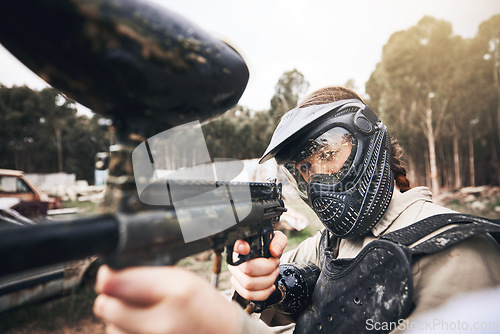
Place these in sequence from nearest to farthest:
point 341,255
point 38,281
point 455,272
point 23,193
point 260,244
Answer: point 455,272 < point 260,244 < point 341,255 < point 38,281 < point 23,193

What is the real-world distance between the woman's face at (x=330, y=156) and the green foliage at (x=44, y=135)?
23.8 metres

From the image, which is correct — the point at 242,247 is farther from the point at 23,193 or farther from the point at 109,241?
the point at 23,193

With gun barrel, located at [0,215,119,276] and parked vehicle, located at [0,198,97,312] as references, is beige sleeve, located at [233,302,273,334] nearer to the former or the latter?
gun barrel, located at [0,215,119,276]

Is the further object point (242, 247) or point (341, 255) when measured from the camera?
point (341, 255)

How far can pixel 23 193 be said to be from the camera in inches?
268

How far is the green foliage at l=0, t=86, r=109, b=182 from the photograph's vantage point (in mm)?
23312

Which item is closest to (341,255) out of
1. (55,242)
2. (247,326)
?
(247,326)

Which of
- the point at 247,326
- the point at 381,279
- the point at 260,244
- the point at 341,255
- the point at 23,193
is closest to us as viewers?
the point at 247,326

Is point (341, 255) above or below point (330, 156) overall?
below

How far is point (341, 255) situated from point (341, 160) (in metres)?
0.78

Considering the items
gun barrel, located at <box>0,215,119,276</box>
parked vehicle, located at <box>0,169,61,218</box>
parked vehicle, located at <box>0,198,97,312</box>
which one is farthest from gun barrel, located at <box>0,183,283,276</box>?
parked vehicle, located at <box>0,169,61,218</box>

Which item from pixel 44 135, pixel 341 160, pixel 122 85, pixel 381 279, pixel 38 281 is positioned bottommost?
pixel 38 281

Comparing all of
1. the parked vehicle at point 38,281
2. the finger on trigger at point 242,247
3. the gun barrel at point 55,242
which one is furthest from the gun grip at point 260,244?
the parked vehicle at point 38,281

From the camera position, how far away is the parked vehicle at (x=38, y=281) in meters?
3.64
